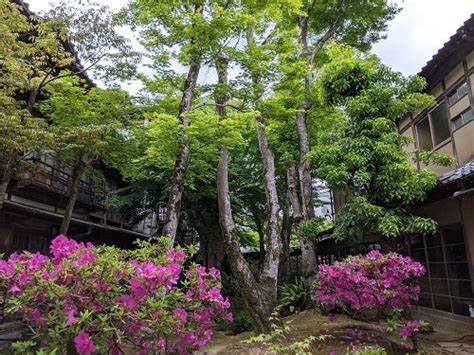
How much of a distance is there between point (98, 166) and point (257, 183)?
7.99 metres

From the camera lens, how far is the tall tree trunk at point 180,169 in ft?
33.9

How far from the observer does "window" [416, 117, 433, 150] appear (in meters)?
13.5

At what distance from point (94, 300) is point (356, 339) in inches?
263

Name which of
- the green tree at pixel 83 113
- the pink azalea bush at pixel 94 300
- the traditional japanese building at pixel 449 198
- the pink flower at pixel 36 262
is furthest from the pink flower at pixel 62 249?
the traditional japanese building at pixel 449 198

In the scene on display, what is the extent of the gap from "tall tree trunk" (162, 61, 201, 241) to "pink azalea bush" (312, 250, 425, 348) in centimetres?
424

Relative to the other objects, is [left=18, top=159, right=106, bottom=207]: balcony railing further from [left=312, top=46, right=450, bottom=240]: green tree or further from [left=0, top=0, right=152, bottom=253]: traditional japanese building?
[left=312, top=46, right=450, bottom=240]: green tree

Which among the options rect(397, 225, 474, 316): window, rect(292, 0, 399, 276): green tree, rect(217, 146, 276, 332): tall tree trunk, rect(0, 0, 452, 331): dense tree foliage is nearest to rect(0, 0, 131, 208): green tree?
rect(0, 0, 452, 331): dense tree foliage

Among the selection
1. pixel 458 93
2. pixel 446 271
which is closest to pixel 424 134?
pixel 458 93

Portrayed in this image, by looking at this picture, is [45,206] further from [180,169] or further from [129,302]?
[129,302]

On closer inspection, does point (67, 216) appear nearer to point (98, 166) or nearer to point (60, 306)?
point (98, 166)

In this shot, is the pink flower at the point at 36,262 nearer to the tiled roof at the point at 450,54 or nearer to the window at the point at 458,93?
the tiled roof at the point at 450,54

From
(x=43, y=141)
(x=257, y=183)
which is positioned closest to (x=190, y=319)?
(x=43, y=141)

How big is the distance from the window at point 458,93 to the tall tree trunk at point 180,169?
277 inches

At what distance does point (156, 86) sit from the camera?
38.7 ft
